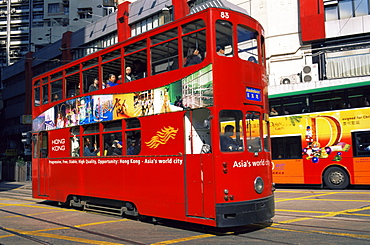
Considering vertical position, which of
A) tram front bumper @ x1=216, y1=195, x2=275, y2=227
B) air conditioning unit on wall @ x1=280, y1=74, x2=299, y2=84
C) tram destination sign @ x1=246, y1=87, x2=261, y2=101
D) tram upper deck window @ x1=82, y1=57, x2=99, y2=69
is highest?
air conditioning unit on wall @ x1=280, y1=74, x2=299, y2=84

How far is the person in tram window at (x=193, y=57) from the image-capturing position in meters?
8.38

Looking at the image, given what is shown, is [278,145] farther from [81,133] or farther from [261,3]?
[261,3]

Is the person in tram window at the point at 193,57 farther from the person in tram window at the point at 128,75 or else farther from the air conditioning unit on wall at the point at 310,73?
the air conditioning unit on wall at the point at 310,73

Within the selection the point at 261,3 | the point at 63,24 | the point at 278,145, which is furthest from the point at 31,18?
the point at 278,145

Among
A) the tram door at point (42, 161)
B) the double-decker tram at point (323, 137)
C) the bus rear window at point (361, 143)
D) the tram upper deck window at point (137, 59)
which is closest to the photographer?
the tram upper deck window at point (137, 59)

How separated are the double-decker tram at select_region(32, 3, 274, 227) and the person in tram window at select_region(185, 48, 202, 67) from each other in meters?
0.02

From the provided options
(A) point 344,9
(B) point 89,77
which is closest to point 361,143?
(B) point 89,77

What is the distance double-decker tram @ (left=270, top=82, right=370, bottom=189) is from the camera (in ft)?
53.3

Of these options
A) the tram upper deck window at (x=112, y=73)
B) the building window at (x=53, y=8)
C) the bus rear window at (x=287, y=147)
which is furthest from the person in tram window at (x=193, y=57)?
the building window at (x=53, y=8)

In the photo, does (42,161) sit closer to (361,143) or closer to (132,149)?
(132,149)

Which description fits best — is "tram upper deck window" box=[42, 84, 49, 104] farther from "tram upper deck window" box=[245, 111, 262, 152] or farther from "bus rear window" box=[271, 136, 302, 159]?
"bus rear window" box=[271, 136, 302, 159]

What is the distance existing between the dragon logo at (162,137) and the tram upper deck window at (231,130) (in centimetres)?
113

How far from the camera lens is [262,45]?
30.4ft

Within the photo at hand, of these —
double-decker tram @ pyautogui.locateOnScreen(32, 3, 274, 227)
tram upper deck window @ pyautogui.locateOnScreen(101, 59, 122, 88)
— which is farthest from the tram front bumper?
tram upper deck window @ pyautogui.locateOnScreen(101, 59, 122, 88)
